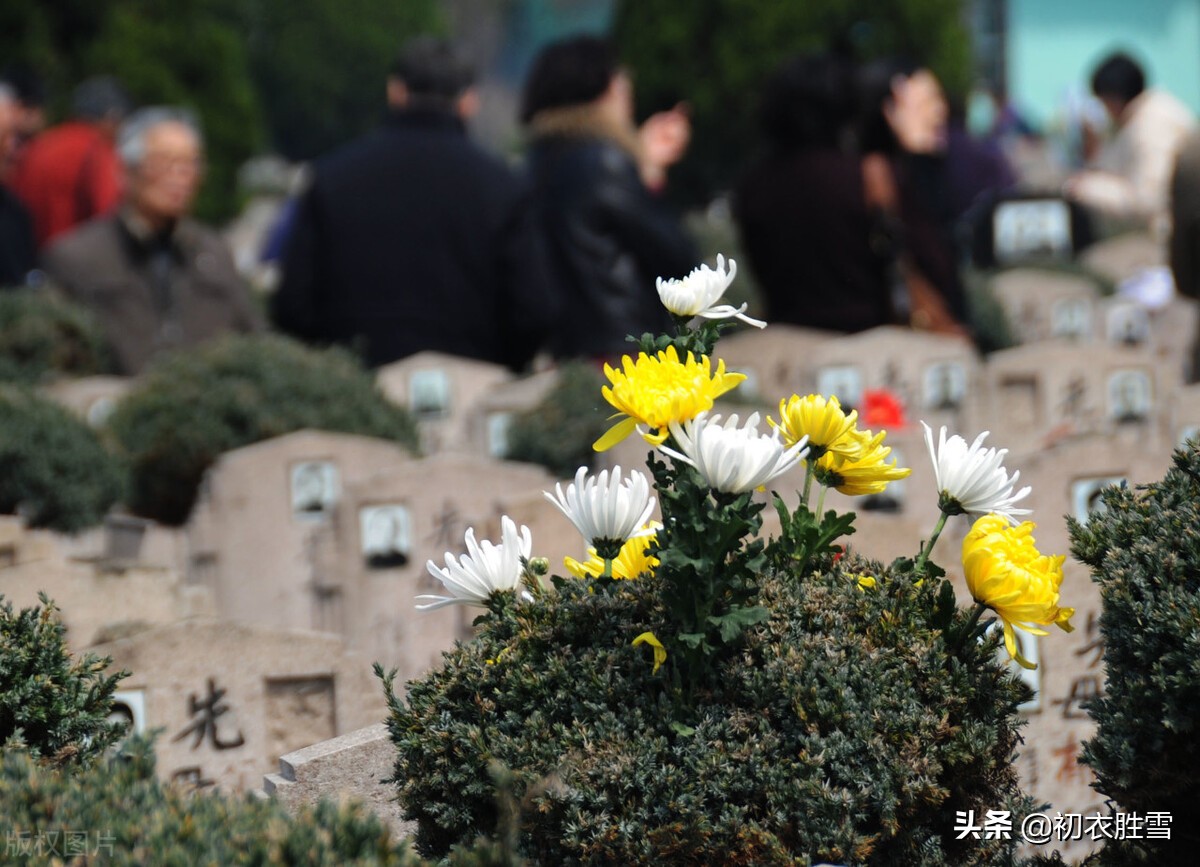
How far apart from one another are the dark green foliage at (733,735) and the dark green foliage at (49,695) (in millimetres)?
576

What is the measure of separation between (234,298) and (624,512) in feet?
18.1

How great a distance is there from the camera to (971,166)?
1254 centimetres

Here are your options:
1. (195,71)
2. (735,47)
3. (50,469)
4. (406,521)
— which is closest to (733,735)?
(406,521)

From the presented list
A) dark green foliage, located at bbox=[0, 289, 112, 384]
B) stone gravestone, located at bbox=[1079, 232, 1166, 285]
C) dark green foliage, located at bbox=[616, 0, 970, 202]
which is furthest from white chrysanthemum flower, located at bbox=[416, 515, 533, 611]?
dark green foliage, located at bbox=[616, 0, 970, 202]

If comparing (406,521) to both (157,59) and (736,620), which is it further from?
(157,59)

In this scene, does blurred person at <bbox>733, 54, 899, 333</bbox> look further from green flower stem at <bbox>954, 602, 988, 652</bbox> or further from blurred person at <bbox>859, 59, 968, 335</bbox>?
green flower stem at <bbox>954, 602, 988, 652</bbox>

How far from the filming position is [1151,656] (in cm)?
283

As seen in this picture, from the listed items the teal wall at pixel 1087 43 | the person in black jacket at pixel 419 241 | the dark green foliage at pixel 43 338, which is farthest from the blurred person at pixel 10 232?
the teal wall at pixel 1087 43

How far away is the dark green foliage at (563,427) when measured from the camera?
6.00 meters

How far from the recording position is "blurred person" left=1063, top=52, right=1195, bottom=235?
39.2 feet

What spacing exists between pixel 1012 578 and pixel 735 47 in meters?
19.6

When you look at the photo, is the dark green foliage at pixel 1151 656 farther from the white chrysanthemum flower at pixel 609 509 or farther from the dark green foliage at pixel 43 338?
the dark green foliage at pixel 43 338

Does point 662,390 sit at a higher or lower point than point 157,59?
lower

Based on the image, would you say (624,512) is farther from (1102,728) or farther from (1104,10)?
(1104,10)
